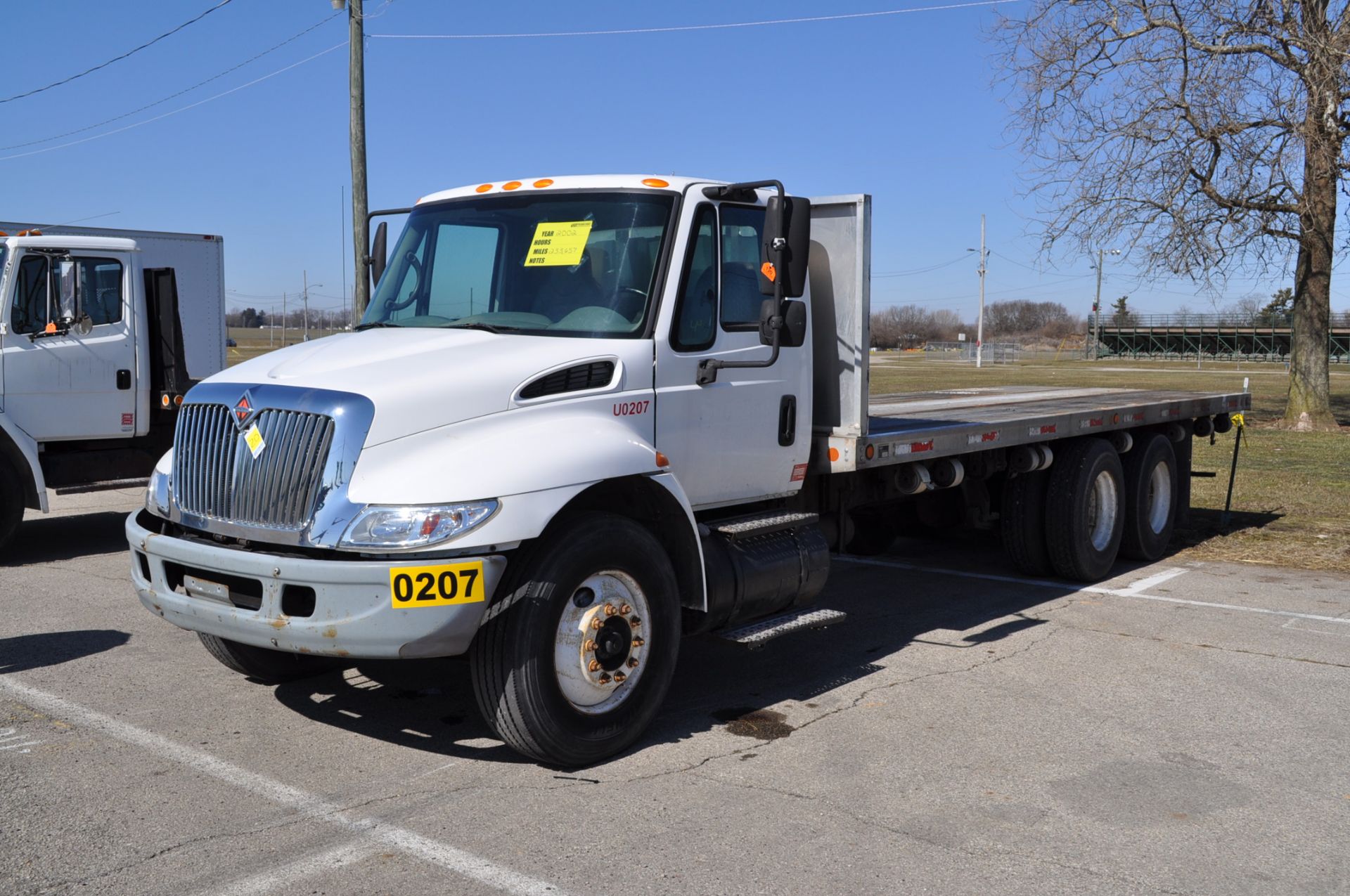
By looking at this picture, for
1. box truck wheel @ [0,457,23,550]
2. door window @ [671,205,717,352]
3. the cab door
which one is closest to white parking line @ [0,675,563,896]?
the cab door

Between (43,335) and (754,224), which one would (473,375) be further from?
(43,335)

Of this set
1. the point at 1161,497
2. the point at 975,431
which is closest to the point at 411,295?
the point at 975,431

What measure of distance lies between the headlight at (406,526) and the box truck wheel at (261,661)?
68.6 inches

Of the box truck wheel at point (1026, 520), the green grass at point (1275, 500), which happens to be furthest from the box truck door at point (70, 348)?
the green grass at point (1275, 500)

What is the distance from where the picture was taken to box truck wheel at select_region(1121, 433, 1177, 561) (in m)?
10.2

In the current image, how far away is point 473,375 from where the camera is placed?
198 inches

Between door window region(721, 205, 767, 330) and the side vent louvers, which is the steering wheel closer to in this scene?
the side vent louvers

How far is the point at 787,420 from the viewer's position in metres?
6.38

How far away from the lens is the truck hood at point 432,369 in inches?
190

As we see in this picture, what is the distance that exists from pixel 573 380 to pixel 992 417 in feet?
14.5

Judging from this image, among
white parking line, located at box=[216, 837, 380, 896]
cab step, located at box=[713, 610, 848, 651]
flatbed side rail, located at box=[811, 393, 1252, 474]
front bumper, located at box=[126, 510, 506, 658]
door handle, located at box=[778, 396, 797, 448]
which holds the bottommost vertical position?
white parking line, located at box=[216, 837, 380, 896]

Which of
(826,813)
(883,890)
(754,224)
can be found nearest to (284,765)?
(826,813)

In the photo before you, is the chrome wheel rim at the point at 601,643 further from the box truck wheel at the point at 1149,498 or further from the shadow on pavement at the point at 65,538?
the shadow on pavement at the point at 65,538

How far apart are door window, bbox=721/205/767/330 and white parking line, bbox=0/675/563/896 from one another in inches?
110
